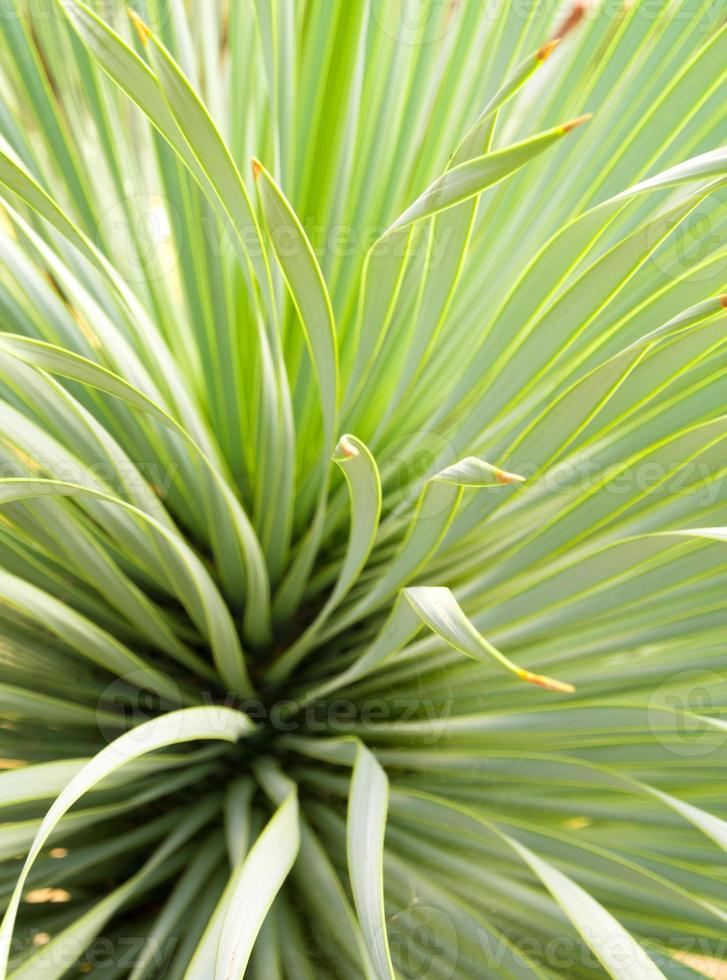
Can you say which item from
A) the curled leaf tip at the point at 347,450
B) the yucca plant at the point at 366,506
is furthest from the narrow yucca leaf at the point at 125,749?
the curled leaf tip at the point at 347,450

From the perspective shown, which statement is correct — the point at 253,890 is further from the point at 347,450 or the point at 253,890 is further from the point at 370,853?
the point at 347,450

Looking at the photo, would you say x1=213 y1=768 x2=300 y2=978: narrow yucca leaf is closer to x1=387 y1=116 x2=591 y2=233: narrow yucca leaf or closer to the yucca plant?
the yucca plant

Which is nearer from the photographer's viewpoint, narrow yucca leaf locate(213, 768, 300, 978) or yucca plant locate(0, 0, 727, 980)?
narrow yucca leaf locate(213, 768, 300, 978)

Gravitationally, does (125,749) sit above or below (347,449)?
below

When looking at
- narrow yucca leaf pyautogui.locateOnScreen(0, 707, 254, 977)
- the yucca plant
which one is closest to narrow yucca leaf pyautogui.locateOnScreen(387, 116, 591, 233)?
the yucca plant

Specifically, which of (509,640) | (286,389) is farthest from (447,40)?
(509,640)

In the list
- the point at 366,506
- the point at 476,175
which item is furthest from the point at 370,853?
the point at 476,175

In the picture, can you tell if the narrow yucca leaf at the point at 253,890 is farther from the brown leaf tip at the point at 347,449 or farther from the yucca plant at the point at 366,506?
the brown leaf tip at the point at 347,449

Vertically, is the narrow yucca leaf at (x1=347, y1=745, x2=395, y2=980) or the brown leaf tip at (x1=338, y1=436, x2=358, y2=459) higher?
the brown leaf tip at (x1=338, y1=436, x2=358, y2=459)
